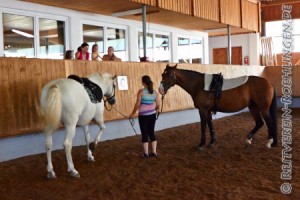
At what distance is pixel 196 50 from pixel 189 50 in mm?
737

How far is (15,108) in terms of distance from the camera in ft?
21.2

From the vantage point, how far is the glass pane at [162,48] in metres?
14.6

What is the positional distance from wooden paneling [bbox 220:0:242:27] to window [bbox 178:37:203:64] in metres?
2.34

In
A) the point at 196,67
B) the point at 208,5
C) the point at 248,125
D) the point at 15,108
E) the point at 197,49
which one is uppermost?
the point at 208,5


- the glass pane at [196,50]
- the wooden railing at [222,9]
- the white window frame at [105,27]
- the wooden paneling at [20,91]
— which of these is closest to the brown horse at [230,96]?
the wooden paneling at [20,91]

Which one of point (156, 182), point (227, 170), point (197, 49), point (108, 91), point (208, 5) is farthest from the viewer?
point (197, 49)

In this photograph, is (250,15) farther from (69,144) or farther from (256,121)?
(69,144)

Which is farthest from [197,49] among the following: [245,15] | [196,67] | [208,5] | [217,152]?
[217,152]

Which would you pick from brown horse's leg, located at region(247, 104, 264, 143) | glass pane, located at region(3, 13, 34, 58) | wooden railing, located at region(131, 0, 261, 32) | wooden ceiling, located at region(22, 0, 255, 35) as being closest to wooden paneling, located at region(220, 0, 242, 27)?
wooden railing, located at region(131, 0, 261, 32)

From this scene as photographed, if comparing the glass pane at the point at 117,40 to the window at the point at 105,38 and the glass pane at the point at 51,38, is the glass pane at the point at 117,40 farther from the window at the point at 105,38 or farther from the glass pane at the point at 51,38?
the glass pane at the point at 51,38

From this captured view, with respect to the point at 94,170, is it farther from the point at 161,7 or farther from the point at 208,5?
the point at 208,5

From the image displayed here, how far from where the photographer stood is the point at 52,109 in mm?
4848

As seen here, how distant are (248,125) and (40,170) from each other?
6.85m

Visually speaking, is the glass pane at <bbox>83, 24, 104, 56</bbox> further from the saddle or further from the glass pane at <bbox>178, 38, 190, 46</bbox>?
the saddle
